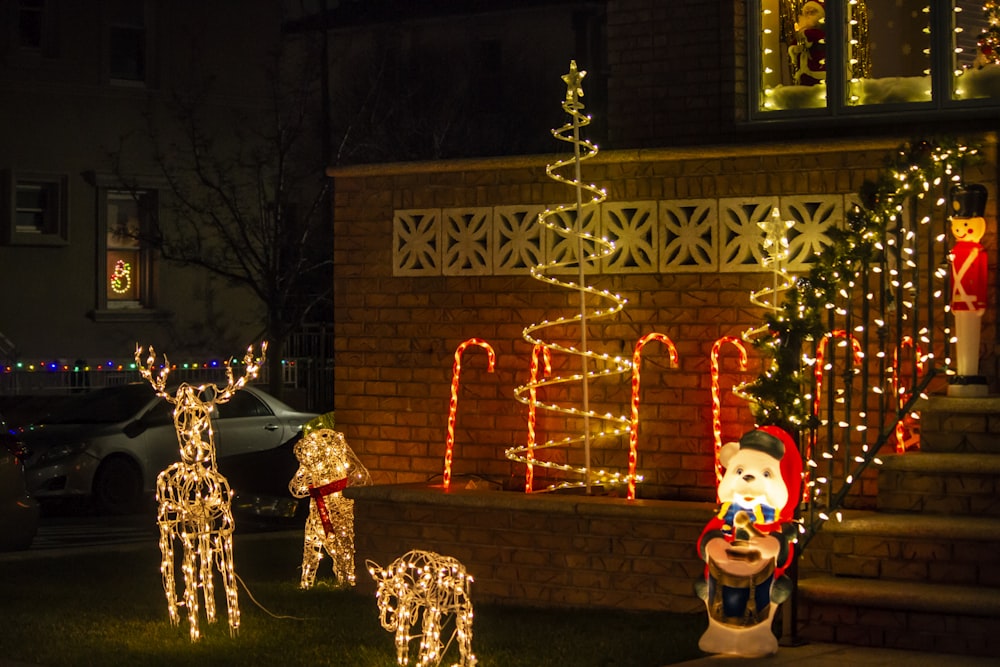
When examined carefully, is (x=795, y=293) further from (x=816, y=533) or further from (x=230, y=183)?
(x=230, y=183)

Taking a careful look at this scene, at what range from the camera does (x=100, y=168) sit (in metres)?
27.1

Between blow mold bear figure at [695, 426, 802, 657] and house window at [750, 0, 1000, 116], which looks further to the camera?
house window at [750, 0, 1000, 116]

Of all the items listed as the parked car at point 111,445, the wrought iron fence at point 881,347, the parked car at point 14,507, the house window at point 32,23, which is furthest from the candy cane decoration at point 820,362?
the house window at point 32,23

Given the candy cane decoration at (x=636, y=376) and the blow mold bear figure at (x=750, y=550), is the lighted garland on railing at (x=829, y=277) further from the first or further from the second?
the candy cane decoration at (x=636, y=376)

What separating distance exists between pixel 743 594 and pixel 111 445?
11721 millimetres

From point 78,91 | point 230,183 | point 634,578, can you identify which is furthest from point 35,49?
point 634,578

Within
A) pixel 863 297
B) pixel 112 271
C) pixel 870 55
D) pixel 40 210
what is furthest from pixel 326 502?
pixel 112 271

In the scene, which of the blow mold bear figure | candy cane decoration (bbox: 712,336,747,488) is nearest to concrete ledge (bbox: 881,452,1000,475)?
candy cane decoration (bbox: 712,336,747,488)

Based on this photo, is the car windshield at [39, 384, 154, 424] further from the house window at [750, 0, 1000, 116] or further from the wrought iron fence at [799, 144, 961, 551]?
the wrought iron fence at [799, 144, 961, 551]

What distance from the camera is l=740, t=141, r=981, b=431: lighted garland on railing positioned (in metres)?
8.49

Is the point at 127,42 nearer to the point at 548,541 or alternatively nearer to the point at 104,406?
the point at 104,406

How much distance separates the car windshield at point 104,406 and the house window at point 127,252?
26.0ft

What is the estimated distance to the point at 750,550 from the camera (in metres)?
7.82

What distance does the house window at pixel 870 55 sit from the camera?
443 inches
